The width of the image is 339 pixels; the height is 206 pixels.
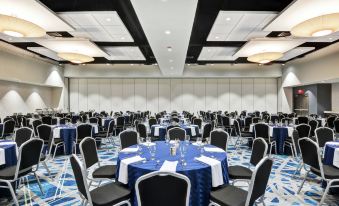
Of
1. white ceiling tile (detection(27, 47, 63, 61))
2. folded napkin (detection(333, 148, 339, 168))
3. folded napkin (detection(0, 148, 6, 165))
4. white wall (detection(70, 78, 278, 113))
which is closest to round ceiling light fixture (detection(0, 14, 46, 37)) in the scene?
folded napkin (detection(0, 148, 6, 165))

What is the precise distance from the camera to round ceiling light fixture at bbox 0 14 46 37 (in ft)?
20.8

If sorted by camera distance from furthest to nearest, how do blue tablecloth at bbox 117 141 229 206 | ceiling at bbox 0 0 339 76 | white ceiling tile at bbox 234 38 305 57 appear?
white ceiling tile at bbox 234 38 305 57, ceiling at bbox 0 0 339 76, blue tablecloth at bbox 117 141 229 206

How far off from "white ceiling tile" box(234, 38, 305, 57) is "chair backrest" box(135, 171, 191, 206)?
9.16m

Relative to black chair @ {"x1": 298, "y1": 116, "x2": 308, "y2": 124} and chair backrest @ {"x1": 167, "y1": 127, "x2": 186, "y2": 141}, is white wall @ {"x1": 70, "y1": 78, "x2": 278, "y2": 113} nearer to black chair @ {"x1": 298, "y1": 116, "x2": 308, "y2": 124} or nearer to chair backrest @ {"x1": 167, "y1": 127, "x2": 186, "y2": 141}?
black chair @ {"x1": 298, "y1": 116, "x2": 308, "y2": 124}

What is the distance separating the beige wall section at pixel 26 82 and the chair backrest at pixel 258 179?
12716mm

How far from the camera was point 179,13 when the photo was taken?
618 centimetres

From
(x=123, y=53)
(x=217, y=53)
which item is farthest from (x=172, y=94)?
(x=123, y=53)

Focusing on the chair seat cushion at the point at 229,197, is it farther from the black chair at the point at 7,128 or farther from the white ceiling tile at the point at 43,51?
the white ceiling tile at the point at 43,51

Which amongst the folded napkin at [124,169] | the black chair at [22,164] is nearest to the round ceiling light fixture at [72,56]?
the black chair at [22,164]

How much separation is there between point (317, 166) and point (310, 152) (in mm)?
246

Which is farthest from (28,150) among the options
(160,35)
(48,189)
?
(160,35)

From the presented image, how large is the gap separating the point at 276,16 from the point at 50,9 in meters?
6.63

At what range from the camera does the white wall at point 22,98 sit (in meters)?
13.4

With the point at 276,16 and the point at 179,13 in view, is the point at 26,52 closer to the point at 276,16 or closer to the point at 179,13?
the point at 179,13
